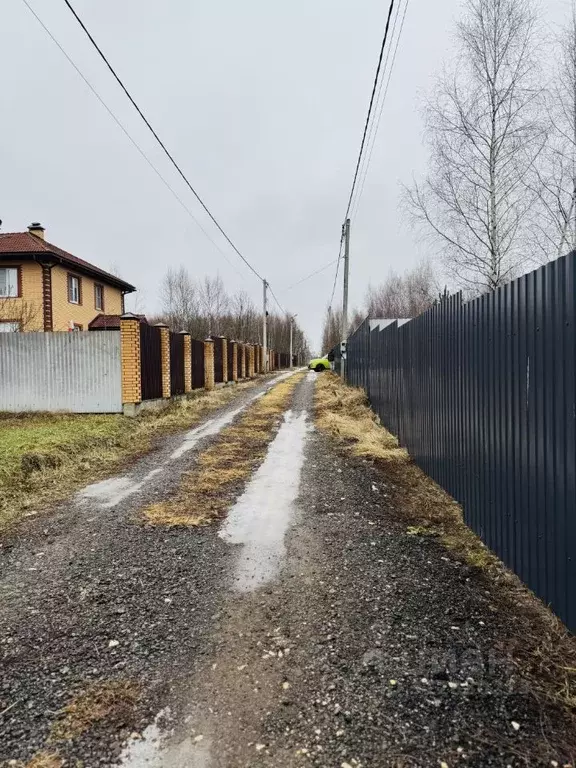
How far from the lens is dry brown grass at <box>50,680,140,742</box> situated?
1.82 m

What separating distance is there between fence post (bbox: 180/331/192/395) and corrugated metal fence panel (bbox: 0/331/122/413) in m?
4.65

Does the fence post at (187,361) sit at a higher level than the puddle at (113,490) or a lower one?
higher

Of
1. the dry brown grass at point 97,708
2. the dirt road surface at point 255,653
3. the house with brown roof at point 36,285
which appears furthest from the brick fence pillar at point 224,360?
the dry brown grass at point 97,708

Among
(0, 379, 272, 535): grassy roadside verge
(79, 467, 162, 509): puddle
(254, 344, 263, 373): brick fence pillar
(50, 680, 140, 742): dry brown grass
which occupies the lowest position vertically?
(50, 680, 140, 742): dry brown grass

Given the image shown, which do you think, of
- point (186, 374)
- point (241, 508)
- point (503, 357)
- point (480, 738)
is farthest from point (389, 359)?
point (186, 374)

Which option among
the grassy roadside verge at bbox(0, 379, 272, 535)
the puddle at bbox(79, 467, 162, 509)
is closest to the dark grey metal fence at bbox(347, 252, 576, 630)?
the puddle at bbox(79, 467, 162, 509)

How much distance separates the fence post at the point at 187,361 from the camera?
15849 millimetres

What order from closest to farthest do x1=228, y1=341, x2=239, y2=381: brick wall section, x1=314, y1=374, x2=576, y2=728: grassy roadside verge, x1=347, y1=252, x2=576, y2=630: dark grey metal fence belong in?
1. x1=314, y1=374, x2=576, y2=728: grassy roadside verge
2. x1=347, y1=252, x2=576, y2=630: dark grey metal fence
3. x1=228, y1=341, x2=239, y2=381: brick wall section

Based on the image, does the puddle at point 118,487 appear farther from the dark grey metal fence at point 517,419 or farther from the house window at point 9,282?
the house window at point 9,282

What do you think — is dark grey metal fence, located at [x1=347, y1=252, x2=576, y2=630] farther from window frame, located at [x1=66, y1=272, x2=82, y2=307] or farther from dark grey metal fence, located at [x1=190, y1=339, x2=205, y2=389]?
window frame, located at [x1=66, y1=272, x2=82, y2=307]

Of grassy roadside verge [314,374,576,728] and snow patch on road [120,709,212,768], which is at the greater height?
grassy roadside verge [314,374,576,728]

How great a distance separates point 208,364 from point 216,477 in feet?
46.9

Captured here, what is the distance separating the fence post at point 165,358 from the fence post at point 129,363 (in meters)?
2.01

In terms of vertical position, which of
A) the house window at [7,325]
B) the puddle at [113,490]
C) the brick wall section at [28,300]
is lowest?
the puddle at [113,490]
